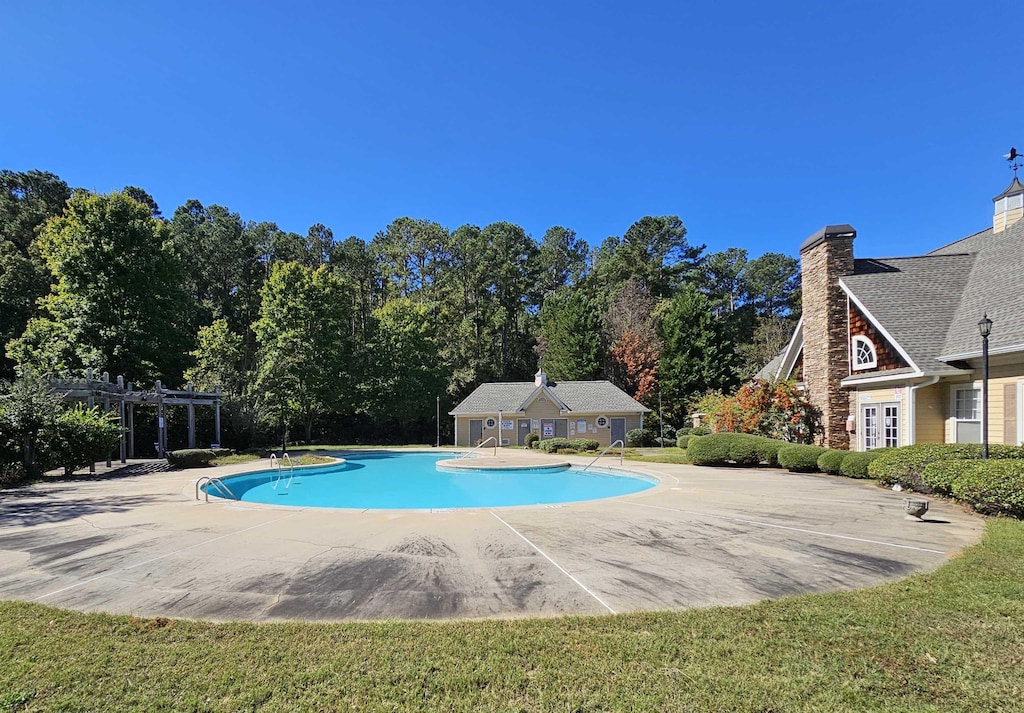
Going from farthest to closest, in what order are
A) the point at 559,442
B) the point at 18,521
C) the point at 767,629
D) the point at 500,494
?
the point at 559,442
the point at 500,494
the point at 18,521
the point at 767,629

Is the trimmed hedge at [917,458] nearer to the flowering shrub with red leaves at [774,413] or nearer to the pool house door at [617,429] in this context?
the flowering shrub with red leaves at [774,413]

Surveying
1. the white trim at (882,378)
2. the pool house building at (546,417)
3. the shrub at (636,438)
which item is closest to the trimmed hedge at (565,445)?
the shrub at (636,438)

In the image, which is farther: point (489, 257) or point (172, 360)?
point (489, 257)

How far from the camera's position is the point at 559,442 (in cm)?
2705

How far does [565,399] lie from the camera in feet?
111

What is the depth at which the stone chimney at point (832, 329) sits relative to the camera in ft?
54.5

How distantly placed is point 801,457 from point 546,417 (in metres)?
18.7

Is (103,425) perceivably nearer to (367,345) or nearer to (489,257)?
(367,345)

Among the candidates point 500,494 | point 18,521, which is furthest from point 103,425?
point 500,494

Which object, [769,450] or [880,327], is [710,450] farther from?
[880,327]

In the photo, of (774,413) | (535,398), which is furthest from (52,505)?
(535,398)

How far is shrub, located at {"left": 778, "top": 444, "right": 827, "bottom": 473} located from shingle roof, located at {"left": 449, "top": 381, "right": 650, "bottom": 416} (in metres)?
17.0

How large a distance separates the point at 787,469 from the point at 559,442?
12.5 metres

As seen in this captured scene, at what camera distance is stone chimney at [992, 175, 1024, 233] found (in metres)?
16.5
